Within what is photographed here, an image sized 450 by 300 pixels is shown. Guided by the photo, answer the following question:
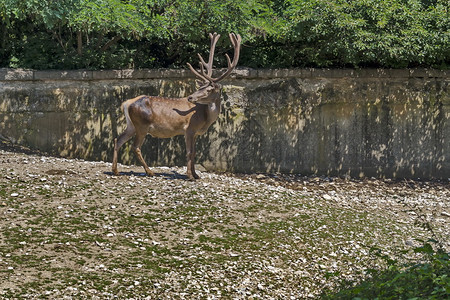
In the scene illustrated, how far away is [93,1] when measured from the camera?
1385cm

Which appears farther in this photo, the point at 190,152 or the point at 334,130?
the point at 334,130

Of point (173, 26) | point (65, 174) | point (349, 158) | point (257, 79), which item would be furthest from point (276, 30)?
point (65, 174)

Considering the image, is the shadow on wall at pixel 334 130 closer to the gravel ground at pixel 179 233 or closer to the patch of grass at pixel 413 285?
the gravel ground at pixel 179 233

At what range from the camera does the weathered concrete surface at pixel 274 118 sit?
45.9 feet

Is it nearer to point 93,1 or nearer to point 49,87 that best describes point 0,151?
point 49,87

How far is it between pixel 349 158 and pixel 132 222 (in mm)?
6665

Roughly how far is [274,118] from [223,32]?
6.56ft

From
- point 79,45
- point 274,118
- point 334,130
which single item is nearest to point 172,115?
point 274,118

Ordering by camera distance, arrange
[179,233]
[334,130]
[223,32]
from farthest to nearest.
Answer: [334,130] → [223,32] → [179,233]

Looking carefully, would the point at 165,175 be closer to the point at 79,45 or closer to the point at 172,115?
the point at 172,115

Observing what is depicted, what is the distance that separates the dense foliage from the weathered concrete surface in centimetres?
49

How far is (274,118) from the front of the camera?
1430 cm

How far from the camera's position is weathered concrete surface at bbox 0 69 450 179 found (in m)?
14.0

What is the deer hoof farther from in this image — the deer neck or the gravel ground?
the deer neck
